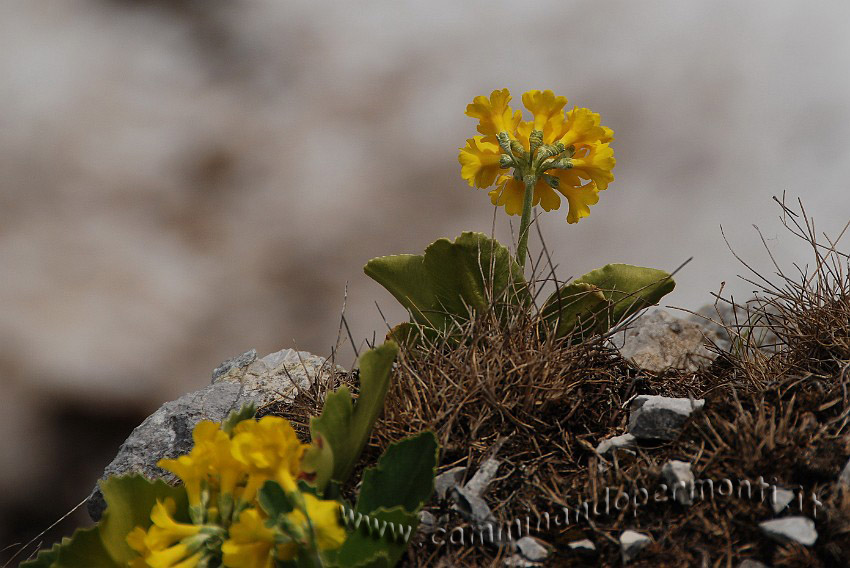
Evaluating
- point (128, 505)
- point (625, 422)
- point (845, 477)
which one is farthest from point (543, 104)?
point (128, 505)

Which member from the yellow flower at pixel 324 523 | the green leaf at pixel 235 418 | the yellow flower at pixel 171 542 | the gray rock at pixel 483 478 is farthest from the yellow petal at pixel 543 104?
the yellow flower at pixel 171 542

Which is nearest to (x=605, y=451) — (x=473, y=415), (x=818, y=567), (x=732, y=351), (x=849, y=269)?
(x=473, y=415)

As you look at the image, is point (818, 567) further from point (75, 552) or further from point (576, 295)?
point (75, 552)

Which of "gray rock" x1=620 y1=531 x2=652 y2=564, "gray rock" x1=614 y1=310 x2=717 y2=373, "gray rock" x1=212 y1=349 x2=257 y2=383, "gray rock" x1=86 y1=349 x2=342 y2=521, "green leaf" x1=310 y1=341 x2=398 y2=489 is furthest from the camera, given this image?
"gray rock" x1=614 y1=310 x2=717 y2=373

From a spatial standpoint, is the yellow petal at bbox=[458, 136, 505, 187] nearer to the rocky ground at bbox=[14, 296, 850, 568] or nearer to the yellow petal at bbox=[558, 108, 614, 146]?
the yellow petal at bbox=[558, 108, 614, 146]

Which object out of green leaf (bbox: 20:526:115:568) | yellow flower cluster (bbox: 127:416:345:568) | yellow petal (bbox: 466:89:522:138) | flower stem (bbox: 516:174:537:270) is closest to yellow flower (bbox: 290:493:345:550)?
yellow flower cluster (bbox: 127:416:345:568)
